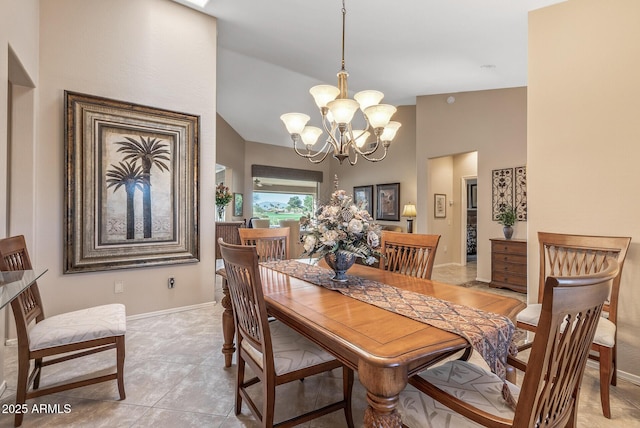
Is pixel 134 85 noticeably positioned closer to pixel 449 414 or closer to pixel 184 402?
pixel 184 402

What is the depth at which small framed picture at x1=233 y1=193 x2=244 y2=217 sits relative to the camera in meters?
8.07

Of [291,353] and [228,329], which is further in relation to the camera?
[228,329]

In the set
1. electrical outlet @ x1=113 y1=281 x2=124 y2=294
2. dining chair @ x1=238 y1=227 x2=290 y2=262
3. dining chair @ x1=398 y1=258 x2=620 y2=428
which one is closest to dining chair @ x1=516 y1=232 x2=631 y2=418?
dining chair @ x1=398 y1=258 x2=620 y2=428

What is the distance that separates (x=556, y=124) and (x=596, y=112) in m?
0.27

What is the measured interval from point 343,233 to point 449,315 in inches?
28.0

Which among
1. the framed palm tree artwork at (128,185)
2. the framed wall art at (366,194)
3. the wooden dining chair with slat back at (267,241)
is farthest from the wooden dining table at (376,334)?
the framed wall art at (366,194)

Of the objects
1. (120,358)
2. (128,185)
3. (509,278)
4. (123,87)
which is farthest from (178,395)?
(509,278)

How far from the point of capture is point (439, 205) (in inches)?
260

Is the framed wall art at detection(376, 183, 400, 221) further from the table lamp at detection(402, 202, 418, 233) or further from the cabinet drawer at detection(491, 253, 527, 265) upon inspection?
the cabinet drawer at detection(491, 253, 527, 265)

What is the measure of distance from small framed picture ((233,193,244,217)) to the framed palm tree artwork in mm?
4590

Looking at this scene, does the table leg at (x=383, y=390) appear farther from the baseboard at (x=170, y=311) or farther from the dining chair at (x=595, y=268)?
the baseboard at (x=170, y=311)

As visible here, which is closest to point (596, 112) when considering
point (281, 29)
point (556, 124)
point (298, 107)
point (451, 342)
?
point (556, 124)

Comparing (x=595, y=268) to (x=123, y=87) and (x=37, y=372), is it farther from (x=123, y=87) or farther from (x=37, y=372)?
(x=123, y=87)

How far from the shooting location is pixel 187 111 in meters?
3.54
